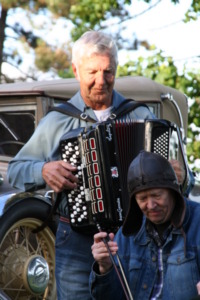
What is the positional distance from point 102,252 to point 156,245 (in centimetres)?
25

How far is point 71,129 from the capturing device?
483 cm

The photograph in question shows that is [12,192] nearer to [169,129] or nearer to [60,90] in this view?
[60,90]

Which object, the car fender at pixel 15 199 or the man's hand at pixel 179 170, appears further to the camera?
the car fender at pixel 15 199

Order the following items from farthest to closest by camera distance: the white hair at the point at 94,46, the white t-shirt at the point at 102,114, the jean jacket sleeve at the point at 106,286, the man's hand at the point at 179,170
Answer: the white t-shirt at the point at 102,114 < the white hair at the point at 94,46 < the man's hand at the point at 179,170 < the jean jacket sleeve at the point at 106,286

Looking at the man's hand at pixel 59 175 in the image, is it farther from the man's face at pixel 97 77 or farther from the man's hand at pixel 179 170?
the man's hand at pixel 179 170

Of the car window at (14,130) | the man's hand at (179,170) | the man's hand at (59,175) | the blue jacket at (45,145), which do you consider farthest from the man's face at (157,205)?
the car window at (14,130)

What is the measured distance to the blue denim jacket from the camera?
3666 millimetres

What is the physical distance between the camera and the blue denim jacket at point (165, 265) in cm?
367

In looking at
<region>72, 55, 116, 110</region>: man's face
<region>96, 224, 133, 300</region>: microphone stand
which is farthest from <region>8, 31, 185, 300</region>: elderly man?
<region>96, 224, 133, 300</region>: microphone stand

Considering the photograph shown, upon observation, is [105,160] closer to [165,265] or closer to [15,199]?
[165,265]

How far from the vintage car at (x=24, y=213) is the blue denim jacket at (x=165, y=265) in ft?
7.85

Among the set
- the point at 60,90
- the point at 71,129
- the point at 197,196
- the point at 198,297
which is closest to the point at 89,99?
the point at 71,129

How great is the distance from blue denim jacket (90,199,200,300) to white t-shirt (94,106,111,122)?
1.07 meters

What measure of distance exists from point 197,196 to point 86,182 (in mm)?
3653
